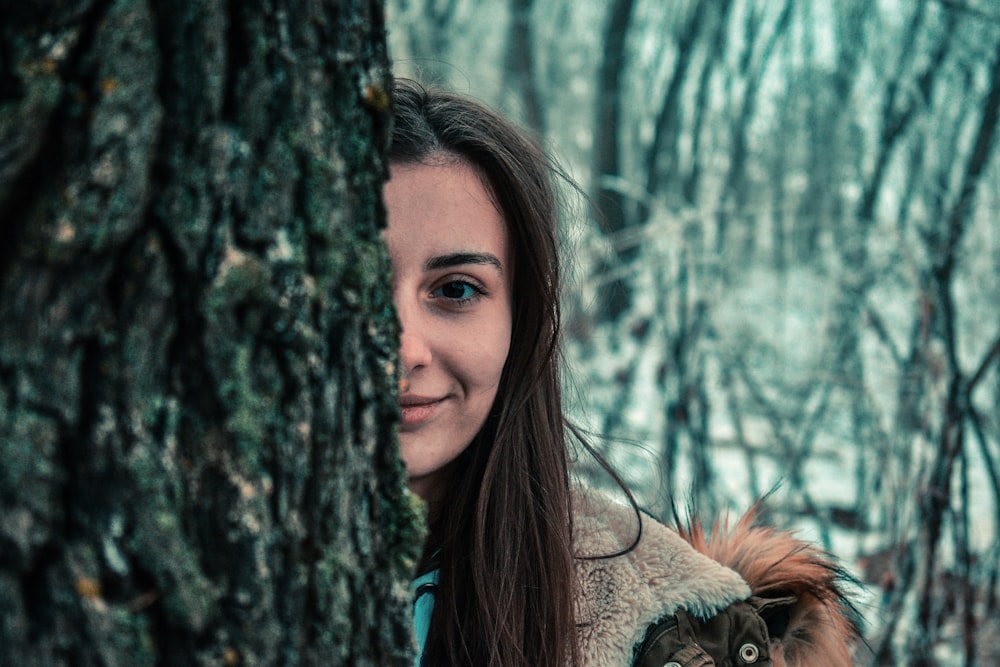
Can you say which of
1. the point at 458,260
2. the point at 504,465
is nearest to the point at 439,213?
the point at 458,260

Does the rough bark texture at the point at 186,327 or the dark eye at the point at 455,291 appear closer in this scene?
the rough bark texture at the point at 186,327

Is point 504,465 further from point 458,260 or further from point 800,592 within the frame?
point 800,592

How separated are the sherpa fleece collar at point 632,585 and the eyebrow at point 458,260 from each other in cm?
60

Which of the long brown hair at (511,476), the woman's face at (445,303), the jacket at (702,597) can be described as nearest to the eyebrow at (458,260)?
the woman's face at (445,303)

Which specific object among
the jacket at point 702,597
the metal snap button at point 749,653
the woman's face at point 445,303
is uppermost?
the woman's face at point 445,303

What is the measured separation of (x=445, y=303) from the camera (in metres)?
1.56

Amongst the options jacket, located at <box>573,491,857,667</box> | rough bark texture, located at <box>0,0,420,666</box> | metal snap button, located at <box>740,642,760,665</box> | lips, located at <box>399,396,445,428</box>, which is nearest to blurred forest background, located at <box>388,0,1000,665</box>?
jacket, located at <box>573,491,857,667</box>

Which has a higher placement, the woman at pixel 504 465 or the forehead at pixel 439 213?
the forehead at pixel 439 213

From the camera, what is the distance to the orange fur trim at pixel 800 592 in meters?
1.69

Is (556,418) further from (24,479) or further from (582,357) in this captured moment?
(582,357)

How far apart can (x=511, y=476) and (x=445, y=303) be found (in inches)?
16.0

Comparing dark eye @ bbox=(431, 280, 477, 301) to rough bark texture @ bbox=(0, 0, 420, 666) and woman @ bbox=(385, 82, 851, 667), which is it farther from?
rough bark texture @ bbox=(0, 0, 420, 666)

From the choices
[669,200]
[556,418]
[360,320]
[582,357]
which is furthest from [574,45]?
[360,320]

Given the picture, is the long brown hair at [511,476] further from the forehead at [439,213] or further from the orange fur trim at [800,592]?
the orange fur trim at [800,592]
